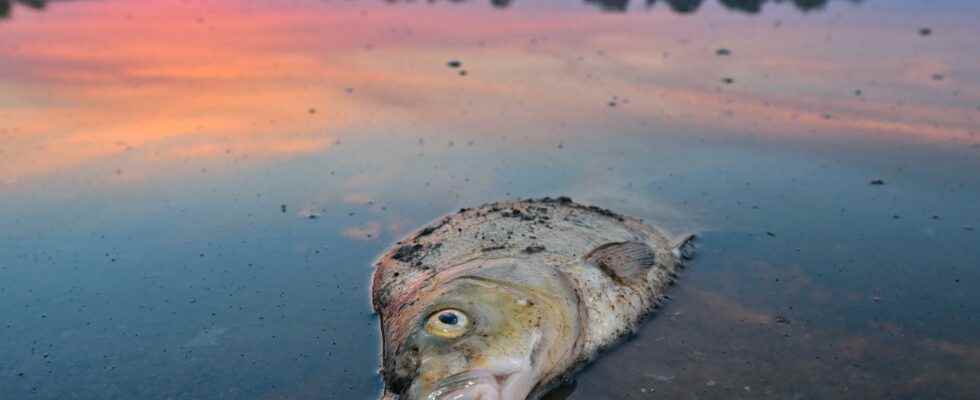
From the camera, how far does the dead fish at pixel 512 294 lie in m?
4.52

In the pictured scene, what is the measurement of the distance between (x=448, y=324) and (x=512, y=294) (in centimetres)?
66

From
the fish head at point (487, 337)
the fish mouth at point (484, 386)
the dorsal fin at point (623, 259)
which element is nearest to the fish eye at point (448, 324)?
the fish head at point (487, 337)

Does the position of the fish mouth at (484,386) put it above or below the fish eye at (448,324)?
below

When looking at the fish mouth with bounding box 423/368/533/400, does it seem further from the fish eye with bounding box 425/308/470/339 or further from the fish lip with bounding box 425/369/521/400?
the fish eye with bounding box 425/308/470/339

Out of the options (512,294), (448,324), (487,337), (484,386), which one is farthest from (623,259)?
(484,386)

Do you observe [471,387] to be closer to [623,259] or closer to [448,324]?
[448,324]

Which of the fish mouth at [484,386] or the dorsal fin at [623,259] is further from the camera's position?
→ the dorsal fin at [623,259]

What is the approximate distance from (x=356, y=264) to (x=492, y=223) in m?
1.24

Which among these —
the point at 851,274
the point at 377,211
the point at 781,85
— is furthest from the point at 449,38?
the point at 851,274

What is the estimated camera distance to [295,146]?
32.9 feet

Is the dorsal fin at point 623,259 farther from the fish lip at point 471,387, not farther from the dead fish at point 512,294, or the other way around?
the fish lip at point 471,387

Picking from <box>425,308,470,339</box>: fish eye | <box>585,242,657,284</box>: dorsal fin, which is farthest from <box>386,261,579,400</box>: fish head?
<box>585,242,657,284</box>: dorsal fin

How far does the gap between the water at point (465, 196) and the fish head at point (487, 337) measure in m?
0.46

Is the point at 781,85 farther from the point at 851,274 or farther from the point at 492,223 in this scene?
the point at 492,223
